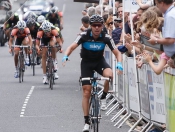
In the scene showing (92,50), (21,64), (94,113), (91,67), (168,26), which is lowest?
(21,64)

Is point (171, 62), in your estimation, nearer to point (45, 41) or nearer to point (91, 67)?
point (91, 67)

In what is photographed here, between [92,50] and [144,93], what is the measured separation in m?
1.19

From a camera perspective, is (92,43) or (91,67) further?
(91,67)

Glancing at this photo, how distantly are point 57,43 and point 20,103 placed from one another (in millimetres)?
5804

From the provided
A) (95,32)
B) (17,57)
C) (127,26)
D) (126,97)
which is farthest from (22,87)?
(95,32)

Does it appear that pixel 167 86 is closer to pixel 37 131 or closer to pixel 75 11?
pixel 37 131

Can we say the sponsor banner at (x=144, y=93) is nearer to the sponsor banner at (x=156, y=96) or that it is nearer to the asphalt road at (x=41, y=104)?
the sponsor banner at (x=156, y=96)

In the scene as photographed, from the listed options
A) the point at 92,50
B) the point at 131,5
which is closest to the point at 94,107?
the point at 92,50

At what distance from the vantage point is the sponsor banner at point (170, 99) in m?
9.29

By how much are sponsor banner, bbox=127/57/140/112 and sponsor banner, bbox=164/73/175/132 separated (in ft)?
10.1

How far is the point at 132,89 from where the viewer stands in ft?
43.9

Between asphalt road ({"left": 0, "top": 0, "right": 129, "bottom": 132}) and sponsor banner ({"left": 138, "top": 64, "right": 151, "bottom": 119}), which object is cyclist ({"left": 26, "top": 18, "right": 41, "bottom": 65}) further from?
sponsor banner ({"left": 138, "top": 64, "right": 151, "bottom": 119})

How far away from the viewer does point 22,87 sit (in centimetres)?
2052

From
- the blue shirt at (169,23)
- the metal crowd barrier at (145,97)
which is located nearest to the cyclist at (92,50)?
the metal crowd barrier at (145,97)
